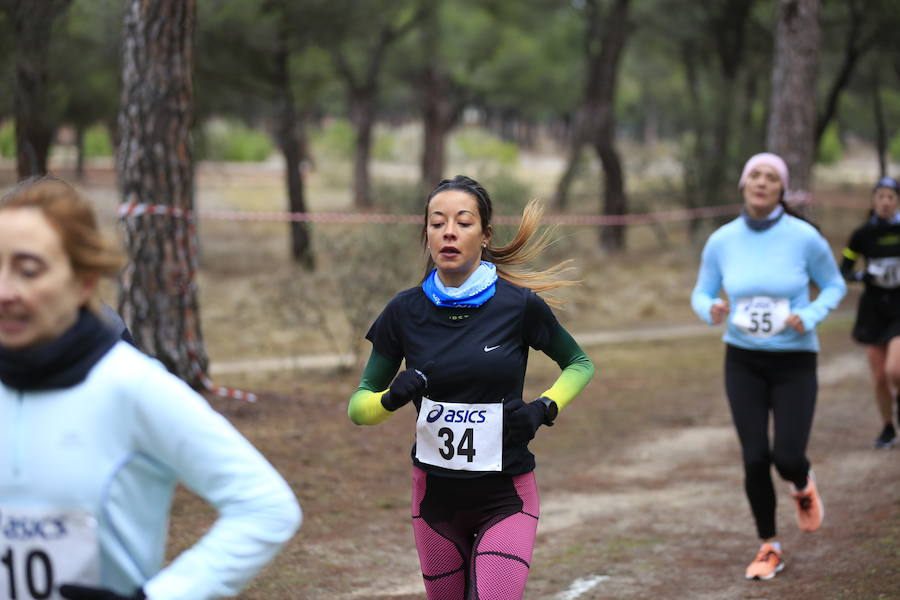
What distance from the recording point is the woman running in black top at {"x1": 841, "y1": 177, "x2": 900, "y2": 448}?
29.1ft

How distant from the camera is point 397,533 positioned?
24.5 ft

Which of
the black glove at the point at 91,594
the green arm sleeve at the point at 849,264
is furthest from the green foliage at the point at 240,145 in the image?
the black glove at the point at 91,594

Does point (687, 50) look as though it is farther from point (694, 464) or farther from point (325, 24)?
point (694, 464)

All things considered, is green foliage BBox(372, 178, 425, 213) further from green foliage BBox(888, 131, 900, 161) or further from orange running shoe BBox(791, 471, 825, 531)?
green foliage BBox(888, 131, 900, 161)

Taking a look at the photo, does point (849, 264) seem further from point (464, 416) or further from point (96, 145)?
point (96, 145)

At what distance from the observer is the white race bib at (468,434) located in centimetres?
385

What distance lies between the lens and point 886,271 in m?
8.95

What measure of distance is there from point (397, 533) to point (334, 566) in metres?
0.84

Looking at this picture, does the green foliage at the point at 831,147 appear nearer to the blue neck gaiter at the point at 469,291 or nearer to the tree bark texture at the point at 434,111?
the tree bark texture at the point at 434,111

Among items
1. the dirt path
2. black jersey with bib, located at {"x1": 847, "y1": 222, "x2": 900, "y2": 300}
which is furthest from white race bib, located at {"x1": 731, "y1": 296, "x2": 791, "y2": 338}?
black jersey with bib, located at {"x1": 847, "y1": 222, "x2": 900, "y2": 300}

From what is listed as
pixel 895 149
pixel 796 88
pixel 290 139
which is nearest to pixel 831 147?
pixel 895 149

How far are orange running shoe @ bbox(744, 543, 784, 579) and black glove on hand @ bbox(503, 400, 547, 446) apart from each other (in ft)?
9.23

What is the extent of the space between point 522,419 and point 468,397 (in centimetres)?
20

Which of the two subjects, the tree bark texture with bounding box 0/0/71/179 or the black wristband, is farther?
the tree bark texture with bounding box 0/0/71/179
